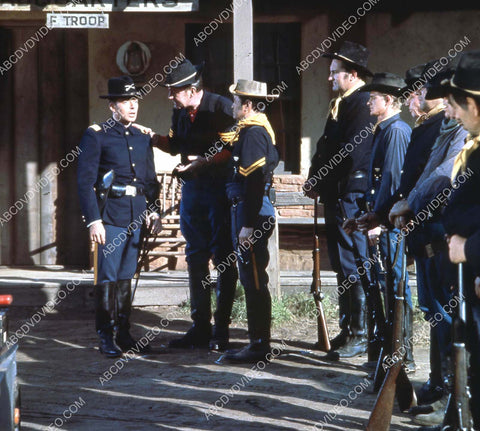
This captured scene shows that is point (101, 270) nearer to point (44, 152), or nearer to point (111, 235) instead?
point (111, 235)

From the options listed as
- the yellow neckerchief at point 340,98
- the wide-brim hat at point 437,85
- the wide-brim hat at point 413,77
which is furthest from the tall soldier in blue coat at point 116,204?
the wide-brim hat at point 437,85

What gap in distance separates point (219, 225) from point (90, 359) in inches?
59.2

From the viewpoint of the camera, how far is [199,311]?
7727 mm

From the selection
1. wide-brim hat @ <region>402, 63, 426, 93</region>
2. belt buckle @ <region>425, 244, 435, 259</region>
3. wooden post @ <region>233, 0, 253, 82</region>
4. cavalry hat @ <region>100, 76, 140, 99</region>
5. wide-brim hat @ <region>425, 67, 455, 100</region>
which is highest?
wooden post @ <region>233, 0, 253, 82</region>

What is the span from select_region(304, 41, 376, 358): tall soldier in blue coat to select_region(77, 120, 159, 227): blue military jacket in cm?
138

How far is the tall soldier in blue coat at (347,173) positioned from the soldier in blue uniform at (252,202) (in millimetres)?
463

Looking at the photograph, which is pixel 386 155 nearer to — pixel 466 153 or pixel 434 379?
pixel 434 379

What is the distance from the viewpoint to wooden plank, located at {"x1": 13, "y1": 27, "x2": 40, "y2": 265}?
1107 cm

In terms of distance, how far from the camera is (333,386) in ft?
20.8

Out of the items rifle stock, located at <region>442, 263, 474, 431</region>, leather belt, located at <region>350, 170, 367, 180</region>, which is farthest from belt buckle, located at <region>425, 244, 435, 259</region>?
leather belt, located at <region>350, 170, 367, 180</region>

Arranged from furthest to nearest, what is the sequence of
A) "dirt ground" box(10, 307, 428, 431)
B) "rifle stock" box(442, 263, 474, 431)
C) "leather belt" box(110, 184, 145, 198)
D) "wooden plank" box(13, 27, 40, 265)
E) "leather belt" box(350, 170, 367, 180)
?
"wooden plank" box(13, 27, 40, 265) < "leather belt" box(110, 184, 145, 198) < "leather belt" box(350, 170, 367, 180) < "dirt ground" box(10, 307, 428, 431) < "rifle stock" box(442, 263, 474, 431)

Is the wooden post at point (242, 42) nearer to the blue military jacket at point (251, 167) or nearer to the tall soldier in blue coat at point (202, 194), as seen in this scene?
the tall soldier in blue coat at point (202, 194)

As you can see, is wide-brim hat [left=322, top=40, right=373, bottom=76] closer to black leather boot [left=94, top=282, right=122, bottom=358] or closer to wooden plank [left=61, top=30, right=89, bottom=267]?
black leather boot [left=94, top=282, right=122, bottom=358]

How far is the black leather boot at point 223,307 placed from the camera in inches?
298
